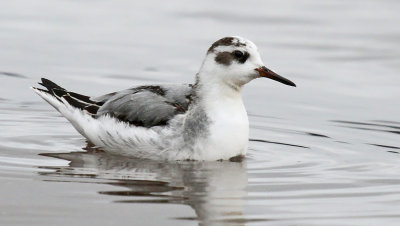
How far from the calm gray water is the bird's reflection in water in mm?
19

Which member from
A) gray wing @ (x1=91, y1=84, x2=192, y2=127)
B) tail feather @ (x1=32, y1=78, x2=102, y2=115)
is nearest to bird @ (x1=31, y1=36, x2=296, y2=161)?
Result: gray wing @ (x1=91, y1=84, x2=192, y2=127)

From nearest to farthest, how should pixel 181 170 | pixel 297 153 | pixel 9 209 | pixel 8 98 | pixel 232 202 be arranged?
1. pixel 9 209
2. pixel 232 202
3. pixel 181 170
4. pixel 297 153
5. pixel 8 98

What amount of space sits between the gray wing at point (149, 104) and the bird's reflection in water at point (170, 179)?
446 millimetres

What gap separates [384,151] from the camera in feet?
38.5

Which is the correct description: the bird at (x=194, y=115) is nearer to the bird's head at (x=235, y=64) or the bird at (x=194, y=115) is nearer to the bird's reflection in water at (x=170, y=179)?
the bird's head at (x=235, y=64)

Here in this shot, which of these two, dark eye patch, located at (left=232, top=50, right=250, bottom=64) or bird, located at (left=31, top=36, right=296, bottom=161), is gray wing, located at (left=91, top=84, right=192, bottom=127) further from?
dark eye patch, located at (left=232, top=50, right=250, bottom=64)

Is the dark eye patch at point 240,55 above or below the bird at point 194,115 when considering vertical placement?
above

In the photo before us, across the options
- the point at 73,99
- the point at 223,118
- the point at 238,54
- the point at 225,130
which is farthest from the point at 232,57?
the point at 73,99

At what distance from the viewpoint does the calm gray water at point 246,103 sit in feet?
29.1

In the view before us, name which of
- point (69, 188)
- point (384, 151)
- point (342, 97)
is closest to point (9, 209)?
point (69, 188)

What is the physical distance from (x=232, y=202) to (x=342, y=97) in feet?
18.9

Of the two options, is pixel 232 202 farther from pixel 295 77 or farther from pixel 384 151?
pixel 295 77

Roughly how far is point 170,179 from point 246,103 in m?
4.33

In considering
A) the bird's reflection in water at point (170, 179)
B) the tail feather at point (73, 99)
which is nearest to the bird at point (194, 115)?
the bird's reflection in water at point (170, 179)
